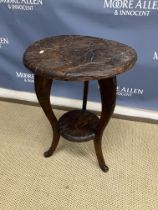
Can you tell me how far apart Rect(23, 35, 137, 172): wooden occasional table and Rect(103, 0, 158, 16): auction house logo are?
0.32 m

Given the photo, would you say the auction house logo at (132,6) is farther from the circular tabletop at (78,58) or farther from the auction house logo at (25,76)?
the auction house logo at (25,76)

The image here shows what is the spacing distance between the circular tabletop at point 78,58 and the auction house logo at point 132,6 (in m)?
0.32

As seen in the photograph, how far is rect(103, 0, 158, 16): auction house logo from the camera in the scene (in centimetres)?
134

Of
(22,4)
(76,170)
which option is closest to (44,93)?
(76,170)

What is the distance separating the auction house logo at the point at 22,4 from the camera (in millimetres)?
1490

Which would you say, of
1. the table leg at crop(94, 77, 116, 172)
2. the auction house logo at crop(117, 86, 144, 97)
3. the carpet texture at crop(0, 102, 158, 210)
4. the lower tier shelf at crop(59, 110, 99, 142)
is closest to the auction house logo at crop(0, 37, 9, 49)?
the carpet texture at crop(0, 102, 158, 210)

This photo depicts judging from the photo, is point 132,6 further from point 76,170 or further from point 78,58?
point 76,170

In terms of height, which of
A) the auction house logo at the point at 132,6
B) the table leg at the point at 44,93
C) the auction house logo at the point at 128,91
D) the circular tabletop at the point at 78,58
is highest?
the auction house logo at the point at 132,6

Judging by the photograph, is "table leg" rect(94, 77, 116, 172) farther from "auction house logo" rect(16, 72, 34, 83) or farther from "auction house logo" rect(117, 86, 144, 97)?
"auction house logo" rect(16, 72, 34, 83)

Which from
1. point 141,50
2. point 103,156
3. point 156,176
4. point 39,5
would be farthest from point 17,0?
point 156,176

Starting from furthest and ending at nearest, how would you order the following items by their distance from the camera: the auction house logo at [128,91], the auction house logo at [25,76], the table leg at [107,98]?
the auction house logo at [25,76], the auction house logo at [128,91], the table leg at [107,98]

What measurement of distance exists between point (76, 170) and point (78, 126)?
237mm

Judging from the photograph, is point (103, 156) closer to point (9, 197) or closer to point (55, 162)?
point (55, 162)

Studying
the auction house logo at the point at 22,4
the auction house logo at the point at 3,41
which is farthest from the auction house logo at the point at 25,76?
the auction house logo at the point at 22,4
